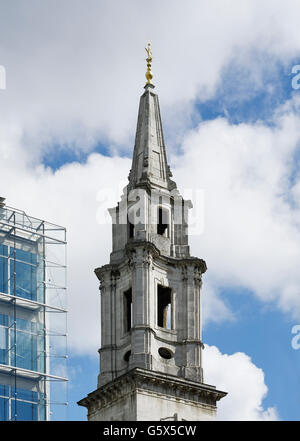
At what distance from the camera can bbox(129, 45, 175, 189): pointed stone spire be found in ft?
291

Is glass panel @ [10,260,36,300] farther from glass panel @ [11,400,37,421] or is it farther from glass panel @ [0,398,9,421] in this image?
glass panel @ [0,398,9,421]

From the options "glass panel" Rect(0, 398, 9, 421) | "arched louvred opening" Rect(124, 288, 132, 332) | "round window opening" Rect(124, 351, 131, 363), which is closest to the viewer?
"glass panel" Rect(0, 398, 9, 421)

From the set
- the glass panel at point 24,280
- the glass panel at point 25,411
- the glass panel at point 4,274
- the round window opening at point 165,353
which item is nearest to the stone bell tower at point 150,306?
the round window opening at point 165,353

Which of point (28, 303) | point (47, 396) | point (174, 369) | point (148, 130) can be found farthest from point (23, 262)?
point (148, 130)

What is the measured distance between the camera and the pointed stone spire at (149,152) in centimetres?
8875

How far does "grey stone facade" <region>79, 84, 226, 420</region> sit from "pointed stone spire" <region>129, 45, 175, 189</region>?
0.24 feet

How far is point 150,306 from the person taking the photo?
81500mm

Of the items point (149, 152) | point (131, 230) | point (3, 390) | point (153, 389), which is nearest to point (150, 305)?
point (153, 389)

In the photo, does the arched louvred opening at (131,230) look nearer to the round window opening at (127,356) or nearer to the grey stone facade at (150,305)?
the grey stone facade at (150,305)

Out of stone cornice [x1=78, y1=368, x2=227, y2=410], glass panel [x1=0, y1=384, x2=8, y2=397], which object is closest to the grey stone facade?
stone cornice [x1=78, y1=368, x2=227, y2=410]

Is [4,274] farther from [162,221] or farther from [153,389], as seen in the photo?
[162,221]

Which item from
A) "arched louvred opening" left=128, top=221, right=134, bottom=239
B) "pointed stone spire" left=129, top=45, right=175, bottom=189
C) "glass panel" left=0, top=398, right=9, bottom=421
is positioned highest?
"pointed stone spire" left=129, top=45, right=175, bottom=189

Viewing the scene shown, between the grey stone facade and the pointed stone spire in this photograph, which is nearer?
the grey stone facade
